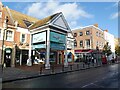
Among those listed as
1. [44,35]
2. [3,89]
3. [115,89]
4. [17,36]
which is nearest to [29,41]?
[17,36]

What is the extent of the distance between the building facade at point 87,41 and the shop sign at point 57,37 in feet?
51.4

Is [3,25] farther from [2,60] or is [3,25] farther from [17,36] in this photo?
[2,60]

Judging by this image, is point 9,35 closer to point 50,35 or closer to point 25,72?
point 50,35

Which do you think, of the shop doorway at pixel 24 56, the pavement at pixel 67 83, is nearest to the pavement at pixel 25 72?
the pavement at pixel 67 83

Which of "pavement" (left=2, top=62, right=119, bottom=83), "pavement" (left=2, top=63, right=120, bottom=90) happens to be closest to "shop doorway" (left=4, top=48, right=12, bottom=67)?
"pavement" (left=2, top=62, right=119, bottom=83)

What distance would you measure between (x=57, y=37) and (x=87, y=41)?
1932cm

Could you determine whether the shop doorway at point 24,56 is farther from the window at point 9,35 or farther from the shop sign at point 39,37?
the window at point 9,35

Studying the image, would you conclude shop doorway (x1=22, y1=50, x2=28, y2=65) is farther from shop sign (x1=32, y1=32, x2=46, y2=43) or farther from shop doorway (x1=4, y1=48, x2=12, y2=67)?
shop sign (x1=32, y1=32, x2=46, y2=43)

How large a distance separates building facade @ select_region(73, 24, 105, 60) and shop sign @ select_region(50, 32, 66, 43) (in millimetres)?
15656

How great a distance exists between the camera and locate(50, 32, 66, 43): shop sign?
2050 centimetres

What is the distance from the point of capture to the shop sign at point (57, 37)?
2050 cm

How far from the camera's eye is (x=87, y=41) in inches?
1539

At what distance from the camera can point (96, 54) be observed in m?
38.6

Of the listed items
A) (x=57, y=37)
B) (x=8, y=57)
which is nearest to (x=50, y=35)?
(x=57, y=37)
